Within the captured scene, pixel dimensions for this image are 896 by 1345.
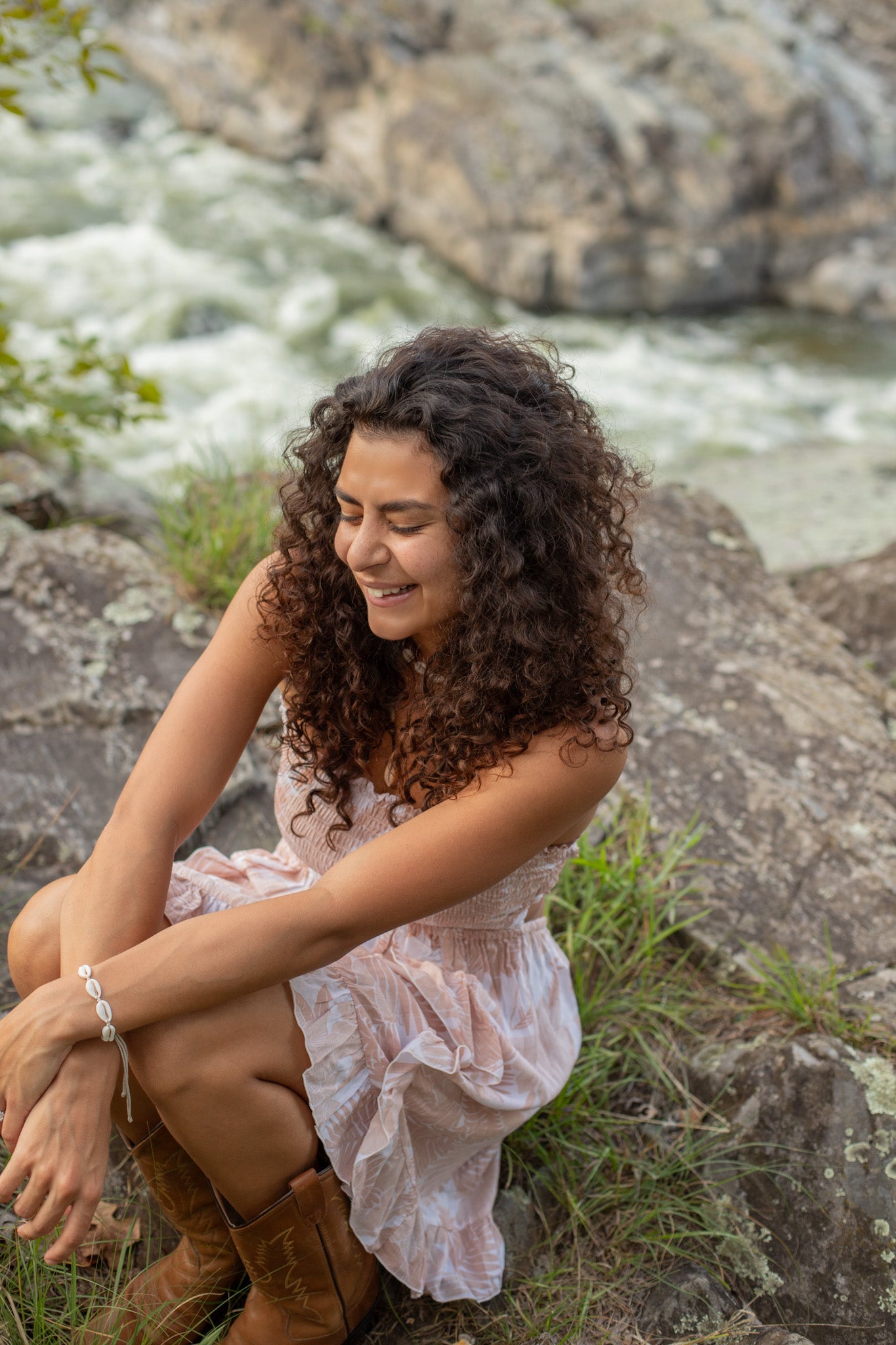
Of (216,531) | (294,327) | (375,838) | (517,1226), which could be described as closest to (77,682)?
(216,531)

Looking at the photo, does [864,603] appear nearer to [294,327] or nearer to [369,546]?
[369,546]

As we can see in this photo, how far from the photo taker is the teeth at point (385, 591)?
64.5 inches

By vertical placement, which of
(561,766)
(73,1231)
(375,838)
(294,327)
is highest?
(561,766)

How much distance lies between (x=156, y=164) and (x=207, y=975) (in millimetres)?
9086

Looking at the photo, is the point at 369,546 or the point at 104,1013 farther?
the point at 369,546

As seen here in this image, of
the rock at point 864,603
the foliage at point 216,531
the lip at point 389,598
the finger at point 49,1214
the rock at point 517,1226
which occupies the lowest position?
the rock at point 517,1226

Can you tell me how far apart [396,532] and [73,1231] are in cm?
106

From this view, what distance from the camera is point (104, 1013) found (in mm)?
1485

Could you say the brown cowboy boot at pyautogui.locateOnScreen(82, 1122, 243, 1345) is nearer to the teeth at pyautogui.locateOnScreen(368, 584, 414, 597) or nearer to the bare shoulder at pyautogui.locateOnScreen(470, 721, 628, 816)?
the bare shoulder at pyautogui.locateOnScreen(470, 721, 628, 816)

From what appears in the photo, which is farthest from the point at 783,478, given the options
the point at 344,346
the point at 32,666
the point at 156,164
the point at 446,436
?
the point at 156,164

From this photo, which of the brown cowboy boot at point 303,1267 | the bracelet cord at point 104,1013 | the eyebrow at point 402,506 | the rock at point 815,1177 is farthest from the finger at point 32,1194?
the rock at point 815,1177

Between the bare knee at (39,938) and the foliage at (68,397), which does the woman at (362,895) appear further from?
the foliage at (68,397)

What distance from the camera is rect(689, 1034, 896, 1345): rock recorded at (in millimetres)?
1818

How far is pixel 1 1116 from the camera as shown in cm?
167
